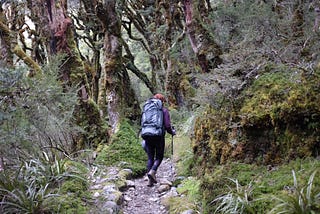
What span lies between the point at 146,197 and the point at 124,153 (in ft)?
7.05

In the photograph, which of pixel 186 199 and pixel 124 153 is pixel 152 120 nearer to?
pixel 124 153

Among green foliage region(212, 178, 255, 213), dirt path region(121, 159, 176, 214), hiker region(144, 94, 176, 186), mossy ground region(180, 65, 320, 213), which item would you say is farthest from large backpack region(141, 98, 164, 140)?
green foliage region(212, 178, 255, 213)

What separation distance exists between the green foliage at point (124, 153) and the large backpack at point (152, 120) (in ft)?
4.50

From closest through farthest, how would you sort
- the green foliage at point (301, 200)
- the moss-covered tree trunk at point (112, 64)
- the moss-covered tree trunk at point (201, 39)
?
the green foliage at point (301, 200) → the moss-covered tree trunk at point (201, 39) → the moss-covered tree trunk at point (112, 64)

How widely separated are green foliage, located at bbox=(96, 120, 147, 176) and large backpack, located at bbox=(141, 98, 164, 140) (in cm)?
137

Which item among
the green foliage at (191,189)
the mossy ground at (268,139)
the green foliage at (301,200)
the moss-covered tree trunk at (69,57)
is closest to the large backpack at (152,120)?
the green foliage at (191,189)

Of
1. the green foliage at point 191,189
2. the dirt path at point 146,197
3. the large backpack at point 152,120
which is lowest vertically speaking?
the dirt path at point 146,197

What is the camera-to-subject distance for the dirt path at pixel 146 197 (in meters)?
5.43

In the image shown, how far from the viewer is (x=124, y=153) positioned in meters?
7.98

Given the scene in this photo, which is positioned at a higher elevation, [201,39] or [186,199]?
[201,39]

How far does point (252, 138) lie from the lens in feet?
14.6

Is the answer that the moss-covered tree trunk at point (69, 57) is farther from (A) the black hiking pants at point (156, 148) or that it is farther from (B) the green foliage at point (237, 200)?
(B) the green foliage at point (237, 200)

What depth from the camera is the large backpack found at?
6449 mm

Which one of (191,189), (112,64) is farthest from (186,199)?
(112,64)
